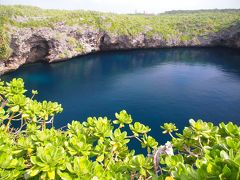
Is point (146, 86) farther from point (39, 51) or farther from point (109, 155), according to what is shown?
point (109, 155)

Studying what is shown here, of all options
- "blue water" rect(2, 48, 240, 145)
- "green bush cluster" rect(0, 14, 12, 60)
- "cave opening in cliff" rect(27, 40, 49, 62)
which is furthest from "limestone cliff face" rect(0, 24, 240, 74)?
"blue water" rect(2, 48, 240, 145)

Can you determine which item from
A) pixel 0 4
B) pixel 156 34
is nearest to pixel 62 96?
pixel 0 4

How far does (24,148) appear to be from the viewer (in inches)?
219

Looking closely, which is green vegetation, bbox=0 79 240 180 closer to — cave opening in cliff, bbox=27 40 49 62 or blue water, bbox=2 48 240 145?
blue water, bbox=2 48 240 145

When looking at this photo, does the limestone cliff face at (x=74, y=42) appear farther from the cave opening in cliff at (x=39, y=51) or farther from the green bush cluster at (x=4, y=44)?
the green bush cluster at (x=4, y=44)

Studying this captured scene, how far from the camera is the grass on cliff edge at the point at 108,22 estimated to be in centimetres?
5801

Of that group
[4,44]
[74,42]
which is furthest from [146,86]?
[74,42]

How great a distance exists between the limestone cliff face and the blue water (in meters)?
2.62

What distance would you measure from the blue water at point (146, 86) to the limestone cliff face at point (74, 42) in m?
2.62

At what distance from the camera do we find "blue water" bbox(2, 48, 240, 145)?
32.5 metres

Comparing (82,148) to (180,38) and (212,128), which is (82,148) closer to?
(212,128)

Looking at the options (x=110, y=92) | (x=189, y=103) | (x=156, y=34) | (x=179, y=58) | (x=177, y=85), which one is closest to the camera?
(x=189, y=103)

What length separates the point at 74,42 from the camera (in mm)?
66438

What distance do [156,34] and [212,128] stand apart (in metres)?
78.8
